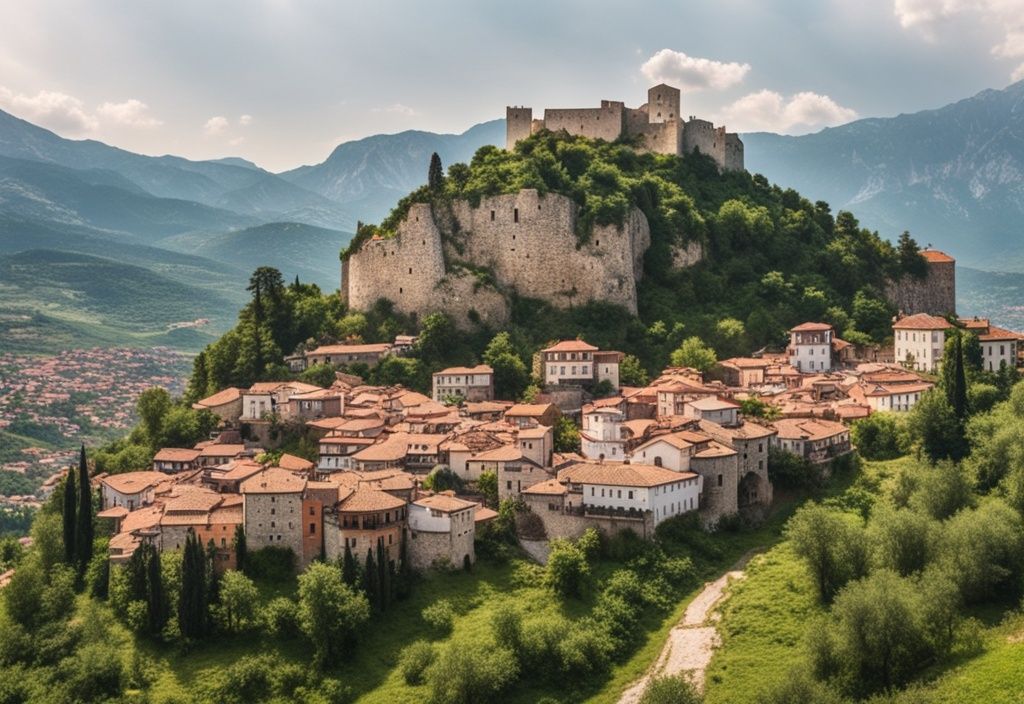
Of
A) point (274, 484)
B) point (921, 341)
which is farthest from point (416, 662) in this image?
point (921, 341)

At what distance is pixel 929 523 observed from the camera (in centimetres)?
4684

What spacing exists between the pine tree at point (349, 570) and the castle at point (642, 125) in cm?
5296

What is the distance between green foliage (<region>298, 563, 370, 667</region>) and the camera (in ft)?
152

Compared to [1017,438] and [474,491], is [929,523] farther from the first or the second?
[474,491]

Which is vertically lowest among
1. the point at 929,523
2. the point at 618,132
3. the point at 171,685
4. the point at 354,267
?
the point at 171,685

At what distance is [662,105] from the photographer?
9856cm

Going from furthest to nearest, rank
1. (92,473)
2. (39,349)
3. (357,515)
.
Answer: (39,349), (92,473), (357,515)

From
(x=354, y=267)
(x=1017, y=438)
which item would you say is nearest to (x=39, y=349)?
(x=354, y=267)

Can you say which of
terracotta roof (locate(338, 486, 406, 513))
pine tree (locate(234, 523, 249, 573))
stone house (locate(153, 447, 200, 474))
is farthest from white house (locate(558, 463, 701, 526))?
stone house (locate(153, 447, 200, 474))

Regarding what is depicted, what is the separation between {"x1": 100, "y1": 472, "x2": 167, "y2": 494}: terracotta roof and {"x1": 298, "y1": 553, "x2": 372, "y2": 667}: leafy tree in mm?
16729

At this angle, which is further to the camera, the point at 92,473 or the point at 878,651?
the point at 92,473

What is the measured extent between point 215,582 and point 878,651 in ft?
92.4

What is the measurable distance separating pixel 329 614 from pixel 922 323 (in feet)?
153

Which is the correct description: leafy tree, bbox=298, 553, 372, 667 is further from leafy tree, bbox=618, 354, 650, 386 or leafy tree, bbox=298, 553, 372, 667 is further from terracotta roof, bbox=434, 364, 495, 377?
leafy tree, bbox=618, 354, 650, 386
